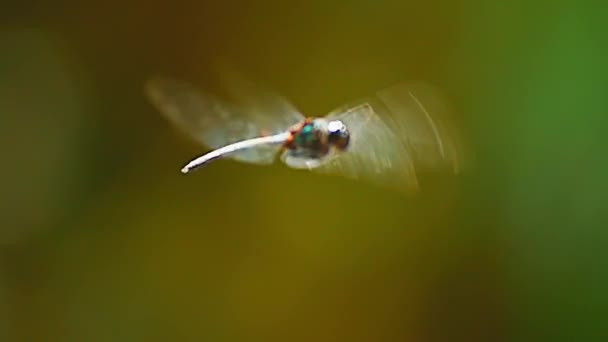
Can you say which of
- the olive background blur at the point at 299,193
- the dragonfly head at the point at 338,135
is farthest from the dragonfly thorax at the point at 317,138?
the olive background blur at the point at 299,193

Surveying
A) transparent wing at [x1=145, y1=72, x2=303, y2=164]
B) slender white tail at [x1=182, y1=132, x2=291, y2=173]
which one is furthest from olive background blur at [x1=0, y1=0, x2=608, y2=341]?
slender white tail at [x1=182, y1=132, x2=291, y2=173]

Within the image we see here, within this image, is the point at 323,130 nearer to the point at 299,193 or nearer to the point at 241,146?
the point at 241,146

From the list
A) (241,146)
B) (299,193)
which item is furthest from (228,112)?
(299,193)

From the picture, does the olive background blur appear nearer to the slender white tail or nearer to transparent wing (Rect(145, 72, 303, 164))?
transparent wing (Rect(145, 72, 303, 164))

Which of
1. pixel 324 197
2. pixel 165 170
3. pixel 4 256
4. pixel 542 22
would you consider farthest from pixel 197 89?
pixel 542 22

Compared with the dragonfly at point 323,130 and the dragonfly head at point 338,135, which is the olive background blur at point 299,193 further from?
the dragonfly head at point 338,135

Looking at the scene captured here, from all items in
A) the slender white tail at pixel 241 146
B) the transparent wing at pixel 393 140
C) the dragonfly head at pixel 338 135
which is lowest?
the slender white tail at pixel 241 146
